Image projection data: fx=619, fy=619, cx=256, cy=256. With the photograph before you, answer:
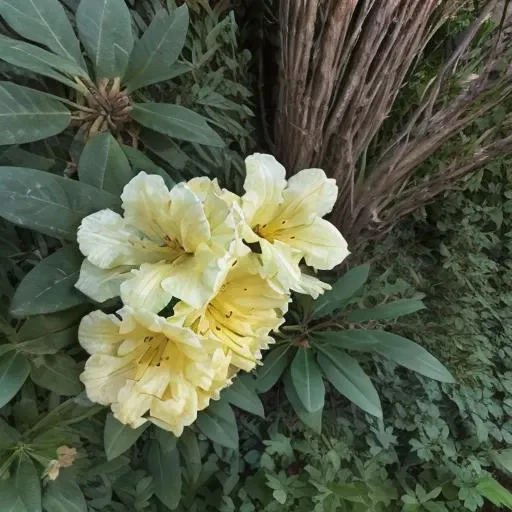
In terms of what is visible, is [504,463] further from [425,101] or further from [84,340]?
[84,340]

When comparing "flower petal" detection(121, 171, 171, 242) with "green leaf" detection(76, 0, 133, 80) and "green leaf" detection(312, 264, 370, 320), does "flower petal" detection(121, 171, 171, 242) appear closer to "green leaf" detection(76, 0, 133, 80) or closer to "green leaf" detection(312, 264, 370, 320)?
"green leaf" detection(76, 0, 133, 80)

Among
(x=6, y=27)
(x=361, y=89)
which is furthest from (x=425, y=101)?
(x=6, y=27)

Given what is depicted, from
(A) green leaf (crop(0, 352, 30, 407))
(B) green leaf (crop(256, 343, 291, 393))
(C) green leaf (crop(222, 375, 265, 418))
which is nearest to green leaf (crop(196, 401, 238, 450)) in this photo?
(C) green leaf (crop(222, 375, 265, 418))

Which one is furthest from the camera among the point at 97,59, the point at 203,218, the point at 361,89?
the point at 361,89

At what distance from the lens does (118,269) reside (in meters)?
0.60

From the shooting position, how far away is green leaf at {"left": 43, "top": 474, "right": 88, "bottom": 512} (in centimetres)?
79

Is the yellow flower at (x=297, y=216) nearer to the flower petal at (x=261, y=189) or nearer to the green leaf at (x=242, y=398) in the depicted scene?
the flower petal at (x=261, y=189)

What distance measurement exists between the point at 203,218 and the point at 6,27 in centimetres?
42

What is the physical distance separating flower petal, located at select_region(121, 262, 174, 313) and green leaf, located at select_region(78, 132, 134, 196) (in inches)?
6.4

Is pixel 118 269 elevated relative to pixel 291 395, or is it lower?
elevated

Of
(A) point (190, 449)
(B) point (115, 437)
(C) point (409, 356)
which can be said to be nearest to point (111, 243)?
(B) point (115, 437)

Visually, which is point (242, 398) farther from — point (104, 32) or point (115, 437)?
point (104, 32)

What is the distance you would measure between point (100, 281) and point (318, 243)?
0.23m

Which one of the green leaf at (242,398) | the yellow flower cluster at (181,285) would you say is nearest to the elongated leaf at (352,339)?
the green leaf at (242,398)
